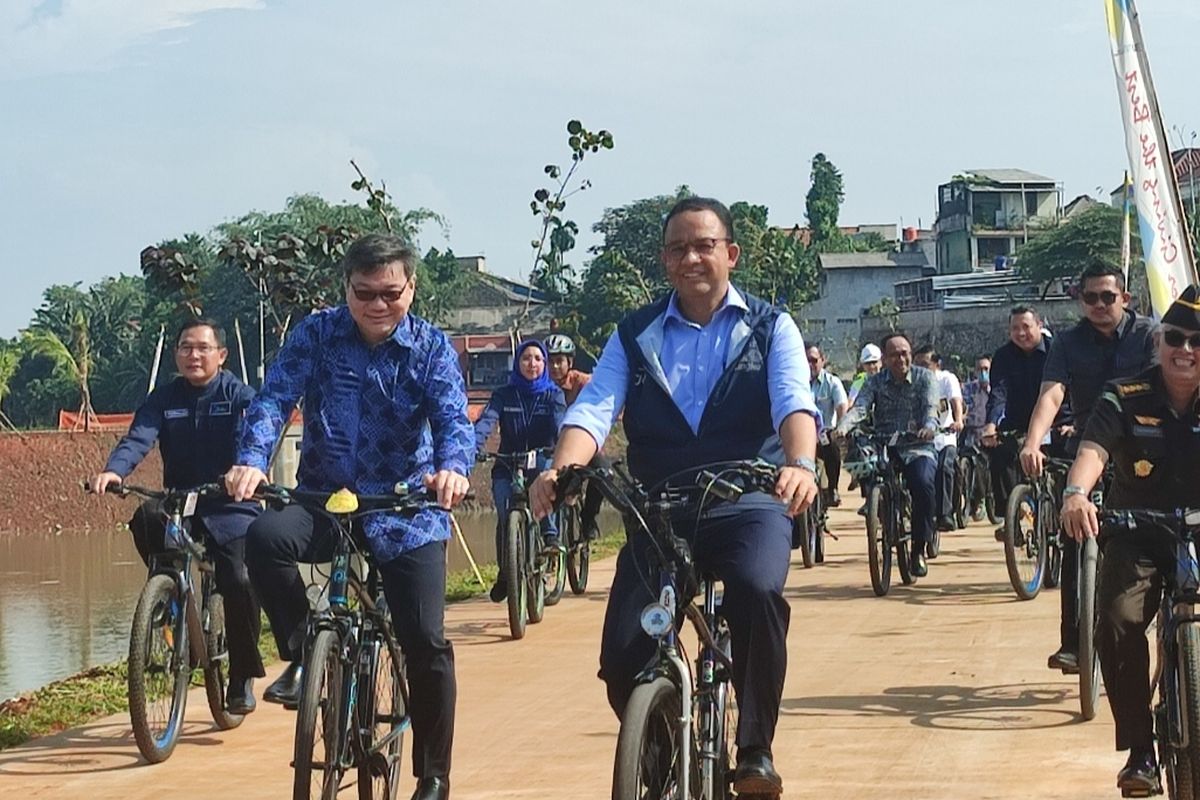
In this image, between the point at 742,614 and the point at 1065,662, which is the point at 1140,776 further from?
the point at 1065,662


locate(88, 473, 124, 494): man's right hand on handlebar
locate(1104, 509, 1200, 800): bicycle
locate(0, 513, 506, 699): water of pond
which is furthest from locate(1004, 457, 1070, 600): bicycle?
locate(0, 513, 506, 699): water of pond

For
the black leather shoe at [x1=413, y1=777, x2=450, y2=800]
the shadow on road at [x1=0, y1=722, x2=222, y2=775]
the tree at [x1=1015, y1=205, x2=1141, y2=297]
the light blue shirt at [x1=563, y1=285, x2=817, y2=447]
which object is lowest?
the shadow on road at [x1=0, y1=722, x2=222, y2=775]

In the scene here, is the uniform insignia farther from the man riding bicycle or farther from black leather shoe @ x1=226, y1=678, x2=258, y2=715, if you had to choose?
the man riding bicycle

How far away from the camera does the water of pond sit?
1464 cm

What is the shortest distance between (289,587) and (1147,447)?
2.73 m

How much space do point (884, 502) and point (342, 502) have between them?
25.9 feet

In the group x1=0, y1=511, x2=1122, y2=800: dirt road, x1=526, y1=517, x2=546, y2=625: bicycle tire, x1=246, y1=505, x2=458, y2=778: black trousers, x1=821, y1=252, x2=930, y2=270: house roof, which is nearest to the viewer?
x1=246, y1=505, x2=458, y2=778: black trousers

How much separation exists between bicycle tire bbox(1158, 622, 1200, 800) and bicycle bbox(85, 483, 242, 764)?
390 centimetres

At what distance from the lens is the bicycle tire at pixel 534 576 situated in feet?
38.2

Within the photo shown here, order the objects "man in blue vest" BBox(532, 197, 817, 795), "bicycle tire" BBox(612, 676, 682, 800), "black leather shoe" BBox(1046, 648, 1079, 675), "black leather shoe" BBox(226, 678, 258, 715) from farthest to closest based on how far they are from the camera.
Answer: "black leather shoe" BBox(1046, 648, 1079, 675) → "black leather shoe" BBox(226, 678, 258, 715) → "man in blue vest" BBox(532, 197, 817, 795) → "bicycle tire" BBox(612, 676, 682, 800)

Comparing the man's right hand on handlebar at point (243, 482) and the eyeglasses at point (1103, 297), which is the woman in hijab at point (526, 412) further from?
the man's right hand on handlebar at point (243, 482)

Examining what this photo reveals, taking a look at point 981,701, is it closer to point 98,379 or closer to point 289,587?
point 289,587

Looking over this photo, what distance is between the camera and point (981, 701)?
8.23 metres

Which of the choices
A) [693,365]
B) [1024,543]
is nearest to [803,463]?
[693,365]
